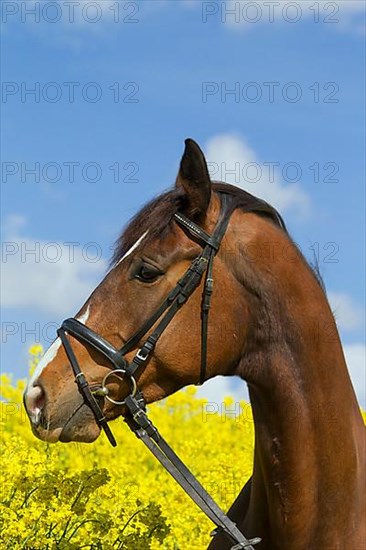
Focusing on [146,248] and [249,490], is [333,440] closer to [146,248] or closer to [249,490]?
[249,490]

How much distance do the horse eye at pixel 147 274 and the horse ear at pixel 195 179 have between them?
0.25 m

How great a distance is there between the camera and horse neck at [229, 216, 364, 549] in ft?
11.4

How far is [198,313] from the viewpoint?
3.50m

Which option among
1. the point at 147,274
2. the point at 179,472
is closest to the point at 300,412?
the point at 179,472

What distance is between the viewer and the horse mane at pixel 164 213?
3572 mm

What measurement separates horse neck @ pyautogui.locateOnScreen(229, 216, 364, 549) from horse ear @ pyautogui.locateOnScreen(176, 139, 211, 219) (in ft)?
1.07

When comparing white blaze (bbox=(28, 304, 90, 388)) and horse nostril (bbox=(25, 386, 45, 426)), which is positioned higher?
white blaze (bbox=(28, 304, 90, 388))

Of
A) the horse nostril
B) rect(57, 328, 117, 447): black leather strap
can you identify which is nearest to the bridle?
rect(57, 328, 117, 447): black leather strap

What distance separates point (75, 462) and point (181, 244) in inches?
223

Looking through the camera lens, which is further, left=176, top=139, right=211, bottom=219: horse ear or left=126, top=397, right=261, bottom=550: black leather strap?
left=126, top=397, right=261, bottom=550: black leather strap

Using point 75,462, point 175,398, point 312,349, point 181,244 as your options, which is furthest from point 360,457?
point 175,398

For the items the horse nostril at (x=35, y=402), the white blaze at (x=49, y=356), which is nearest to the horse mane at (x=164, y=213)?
the white blaze at (x=49, y=356)

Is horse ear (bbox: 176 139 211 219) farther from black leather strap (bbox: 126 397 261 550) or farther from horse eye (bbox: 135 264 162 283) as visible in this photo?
black leather strap (bbox: 126 397 261 550)

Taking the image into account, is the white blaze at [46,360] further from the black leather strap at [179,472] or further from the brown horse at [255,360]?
the black leather strap at [179,472]
